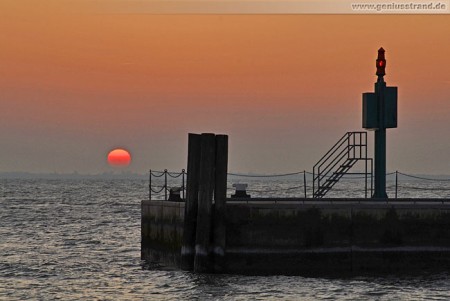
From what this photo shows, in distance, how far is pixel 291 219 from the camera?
24.9 m

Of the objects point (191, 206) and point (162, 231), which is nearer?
point (191, 206)

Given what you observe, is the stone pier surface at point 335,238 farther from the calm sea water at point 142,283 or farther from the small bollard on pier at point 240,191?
the small bollard on pier at point 240,191

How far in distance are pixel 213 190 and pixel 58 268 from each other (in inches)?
352

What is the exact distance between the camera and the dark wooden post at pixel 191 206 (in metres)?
24.9

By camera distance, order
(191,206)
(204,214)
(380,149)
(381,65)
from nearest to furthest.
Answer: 1. (204,214)
2. (191,206)
3. (380,149)
4. (381,65)

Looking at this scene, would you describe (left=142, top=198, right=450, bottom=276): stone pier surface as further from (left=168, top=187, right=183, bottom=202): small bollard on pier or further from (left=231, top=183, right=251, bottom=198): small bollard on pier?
(left=231, top=183, right=251, bottom=198): small bollard on pier

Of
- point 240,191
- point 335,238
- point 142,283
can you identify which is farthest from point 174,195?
point 335,238

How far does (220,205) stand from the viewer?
24.8 meters

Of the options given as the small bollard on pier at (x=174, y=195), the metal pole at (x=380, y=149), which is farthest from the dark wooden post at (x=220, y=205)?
the metal pole at (x=380, y=149)

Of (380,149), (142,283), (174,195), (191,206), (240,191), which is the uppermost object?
(380,149)

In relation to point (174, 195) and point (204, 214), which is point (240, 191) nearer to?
point (174, 195)

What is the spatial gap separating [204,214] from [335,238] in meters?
3.62

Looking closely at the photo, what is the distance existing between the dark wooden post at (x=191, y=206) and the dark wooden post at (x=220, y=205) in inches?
21.5

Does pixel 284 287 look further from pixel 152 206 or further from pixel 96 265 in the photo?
pixel 96 265
